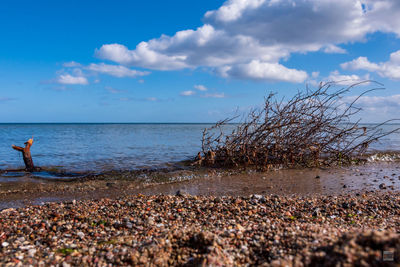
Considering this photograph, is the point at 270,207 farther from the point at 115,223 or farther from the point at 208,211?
the point at 115,223

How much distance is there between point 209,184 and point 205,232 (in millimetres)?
5175

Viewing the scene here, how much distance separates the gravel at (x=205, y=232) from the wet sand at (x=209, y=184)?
1.40 meters

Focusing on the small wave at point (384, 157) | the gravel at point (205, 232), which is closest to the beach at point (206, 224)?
the gravel at point (205, 232)

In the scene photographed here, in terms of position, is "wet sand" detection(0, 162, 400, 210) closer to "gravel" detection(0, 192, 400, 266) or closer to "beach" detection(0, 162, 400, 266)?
"beach" detection(0, 162, 400, 266)

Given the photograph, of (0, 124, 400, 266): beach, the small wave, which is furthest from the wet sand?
the small wave

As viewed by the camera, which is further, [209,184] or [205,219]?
[209,184]

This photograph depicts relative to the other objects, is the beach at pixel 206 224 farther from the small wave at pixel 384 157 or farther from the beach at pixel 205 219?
the small wave at pixel 384 157

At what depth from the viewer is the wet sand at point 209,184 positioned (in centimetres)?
779

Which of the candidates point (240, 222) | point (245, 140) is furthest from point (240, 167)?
point (240, 222)

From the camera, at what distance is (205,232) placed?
3.81 m

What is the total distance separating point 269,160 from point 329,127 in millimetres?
2591

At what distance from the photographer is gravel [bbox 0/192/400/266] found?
117 inches

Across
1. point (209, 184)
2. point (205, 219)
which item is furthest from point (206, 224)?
point (209, 184)

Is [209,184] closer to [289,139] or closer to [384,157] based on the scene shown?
[289,139]
